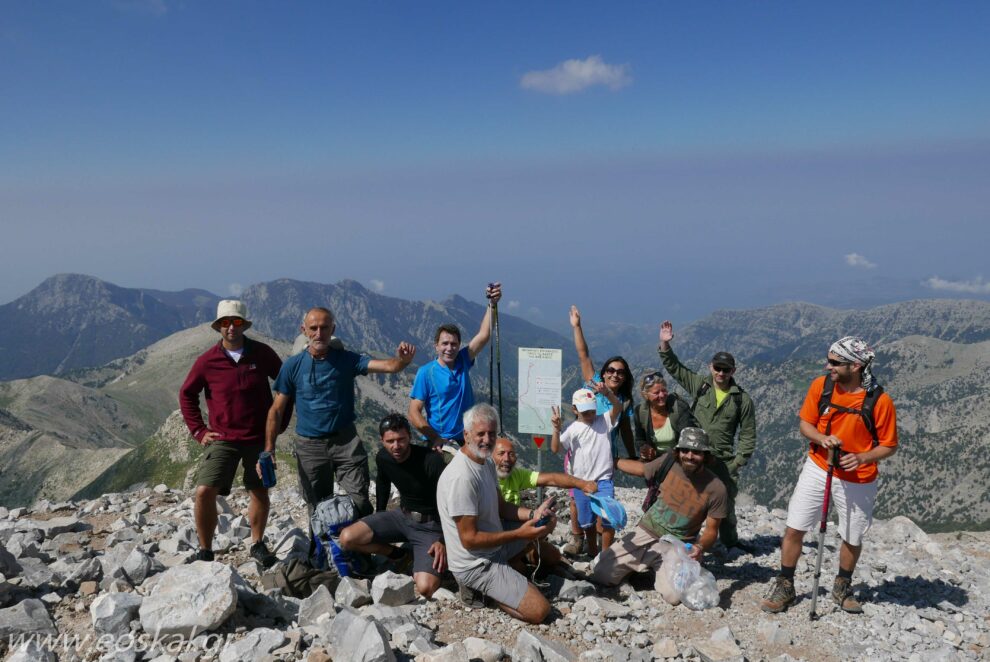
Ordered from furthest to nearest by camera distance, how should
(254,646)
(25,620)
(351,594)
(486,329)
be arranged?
1. (486,329)
2. (351,594)
3. (25,620)
4. (254,646)

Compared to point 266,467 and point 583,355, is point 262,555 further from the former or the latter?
point 583,355

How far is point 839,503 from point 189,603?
26.1ft

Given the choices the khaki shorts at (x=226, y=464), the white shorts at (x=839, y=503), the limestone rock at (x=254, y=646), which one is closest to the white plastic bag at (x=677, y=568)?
the white shorts at (x=839, y=503)

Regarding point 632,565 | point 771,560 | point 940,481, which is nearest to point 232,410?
point 632,565

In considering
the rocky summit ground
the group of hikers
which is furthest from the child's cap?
the rocky summit ground

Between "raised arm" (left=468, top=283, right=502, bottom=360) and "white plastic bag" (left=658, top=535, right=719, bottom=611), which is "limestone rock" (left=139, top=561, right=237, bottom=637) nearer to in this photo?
"raised arm" (left=468, top=283, right=502, bottom=360)

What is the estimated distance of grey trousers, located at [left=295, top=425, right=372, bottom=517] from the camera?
9.00 m

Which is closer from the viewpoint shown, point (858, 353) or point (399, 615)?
point (399, 615)

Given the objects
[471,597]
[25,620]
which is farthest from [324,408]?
[25,620]

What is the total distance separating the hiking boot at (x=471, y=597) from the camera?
7797mm

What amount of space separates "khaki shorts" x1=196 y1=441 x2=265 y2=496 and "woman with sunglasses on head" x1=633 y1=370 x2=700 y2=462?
5.71 m

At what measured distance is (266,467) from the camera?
8883 millimetres

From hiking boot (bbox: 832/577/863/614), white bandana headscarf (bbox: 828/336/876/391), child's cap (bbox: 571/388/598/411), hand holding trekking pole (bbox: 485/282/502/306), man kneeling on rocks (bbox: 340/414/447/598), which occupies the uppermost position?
hand holding trekking pole (bbox: 485/282/502/306)

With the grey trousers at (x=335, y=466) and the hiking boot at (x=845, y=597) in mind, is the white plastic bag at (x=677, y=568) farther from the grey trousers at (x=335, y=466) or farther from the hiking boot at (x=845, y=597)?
the grey trousers at (x=335, y=466)
